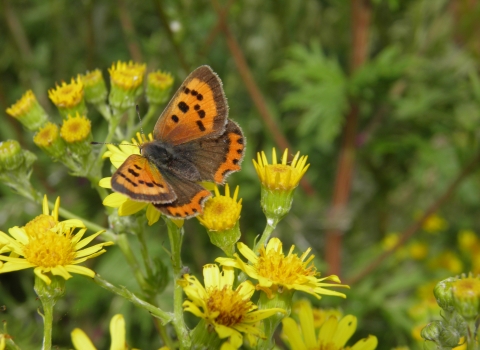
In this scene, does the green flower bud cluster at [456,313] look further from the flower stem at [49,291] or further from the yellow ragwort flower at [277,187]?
the flower stem at [49,291]

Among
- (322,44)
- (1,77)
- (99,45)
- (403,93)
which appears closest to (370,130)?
(403,93)

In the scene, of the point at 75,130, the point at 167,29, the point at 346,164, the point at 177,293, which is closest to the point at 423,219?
the point at 346,164

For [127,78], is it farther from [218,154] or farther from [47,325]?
[47,325]

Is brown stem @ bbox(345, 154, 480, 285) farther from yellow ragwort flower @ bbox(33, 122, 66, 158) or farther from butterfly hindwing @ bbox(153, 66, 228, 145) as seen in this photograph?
yellow ragwort flower @ bbox(33, 122, 66, 158)

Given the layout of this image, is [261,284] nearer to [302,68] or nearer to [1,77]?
[302,68]

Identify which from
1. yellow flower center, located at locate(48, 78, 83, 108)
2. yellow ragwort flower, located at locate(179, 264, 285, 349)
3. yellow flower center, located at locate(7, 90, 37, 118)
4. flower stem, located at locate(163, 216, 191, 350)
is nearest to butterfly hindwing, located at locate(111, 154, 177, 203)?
flower stem, located at locate(163, 216, 191, 350)

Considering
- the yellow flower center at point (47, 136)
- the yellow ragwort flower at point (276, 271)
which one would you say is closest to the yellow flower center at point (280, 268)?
the yellow ragwort flower at point (276, 271)
